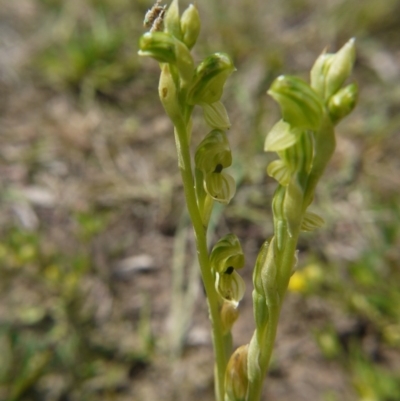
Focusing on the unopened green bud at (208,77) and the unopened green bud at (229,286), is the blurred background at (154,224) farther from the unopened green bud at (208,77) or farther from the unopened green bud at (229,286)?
the unopened green bud at (208,77)

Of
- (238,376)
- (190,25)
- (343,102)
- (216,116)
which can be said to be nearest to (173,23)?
(190,25)

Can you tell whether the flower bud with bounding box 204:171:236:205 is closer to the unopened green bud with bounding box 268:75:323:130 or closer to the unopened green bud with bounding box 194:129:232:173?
the unopened green bud with bounding box 194:129:232:173

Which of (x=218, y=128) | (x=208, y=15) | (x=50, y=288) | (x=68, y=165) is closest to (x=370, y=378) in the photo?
(x=50, y=288)

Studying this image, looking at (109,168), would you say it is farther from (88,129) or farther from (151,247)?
(151,247)

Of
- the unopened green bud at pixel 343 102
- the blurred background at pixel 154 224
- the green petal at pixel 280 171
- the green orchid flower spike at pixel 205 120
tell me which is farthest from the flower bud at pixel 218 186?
the blurred background at pixel 154 224

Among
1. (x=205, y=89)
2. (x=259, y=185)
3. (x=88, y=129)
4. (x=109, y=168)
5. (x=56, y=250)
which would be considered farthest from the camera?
(x=88, y=129)

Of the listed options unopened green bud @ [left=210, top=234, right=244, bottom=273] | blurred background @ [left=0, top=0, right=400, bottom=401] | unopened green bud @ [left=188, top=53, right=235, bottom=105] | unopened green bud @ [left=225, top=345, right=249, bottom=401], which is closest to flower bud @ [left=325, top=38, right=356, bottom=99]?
unopened green bud @ [left=188, top=53, right=235, bottom=105]

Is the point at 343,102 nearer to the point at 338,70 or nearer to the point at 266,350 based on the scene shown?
the point at 338,70
